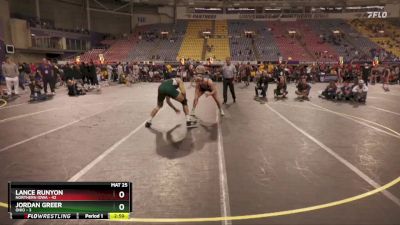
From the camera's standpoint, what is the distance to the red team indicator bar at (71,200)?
3129 mm

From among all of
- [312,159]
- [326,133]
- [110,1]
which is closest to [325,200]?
[312,159]

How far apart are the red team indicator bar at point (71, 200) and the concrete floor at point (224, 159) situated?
0.63m

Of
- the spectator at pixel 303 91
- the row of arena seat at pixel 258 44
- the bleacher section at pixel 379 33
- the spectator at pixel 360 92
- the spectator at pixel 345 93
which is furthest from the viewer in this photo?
the bleacher section at pixel 379 33

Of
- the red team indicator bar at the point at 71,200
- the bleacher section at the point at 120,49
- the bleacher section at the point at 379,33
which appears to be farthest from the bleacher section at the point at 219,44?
the red team indicator bar at the point at 71,200

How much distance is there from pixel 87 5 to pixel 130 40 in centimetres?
703

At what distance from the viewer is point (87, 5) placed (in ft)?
143

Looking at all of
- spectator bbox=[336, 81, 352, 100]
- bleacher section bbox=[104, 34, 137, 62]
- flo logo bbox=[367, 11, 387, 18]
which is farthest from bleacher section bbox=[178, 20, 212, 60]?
spectator bbox=[336, 81, 352, 100]

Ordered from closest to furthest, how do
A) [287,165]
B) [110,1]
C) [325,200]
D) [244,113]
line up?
[325,200] → [287,165] → [244,113] → [110,1]

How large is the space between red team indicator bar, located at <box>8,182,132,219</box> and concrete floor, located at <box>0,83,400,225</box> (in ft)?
2.06

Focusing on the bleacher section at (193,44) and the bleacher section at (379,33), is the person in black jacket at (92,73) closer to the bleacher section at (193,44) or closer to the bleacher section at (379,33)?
the bleacher section at (193,44)

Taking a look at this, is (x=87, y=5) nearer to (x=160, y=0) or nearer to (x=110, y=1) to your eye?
(x=110, y=1)

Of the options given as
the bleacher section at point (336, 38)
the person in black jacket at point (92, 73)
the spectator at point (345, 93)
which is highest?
the bleacher section at point (336, 38)

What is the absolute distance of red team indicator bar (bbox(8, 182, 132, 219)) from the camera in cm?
313

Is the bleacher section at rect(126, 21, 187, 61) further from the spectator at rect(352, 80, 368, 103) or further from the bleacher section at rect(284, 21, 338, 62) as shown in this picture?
the spectator at rect(352, 80, 368, 103)
